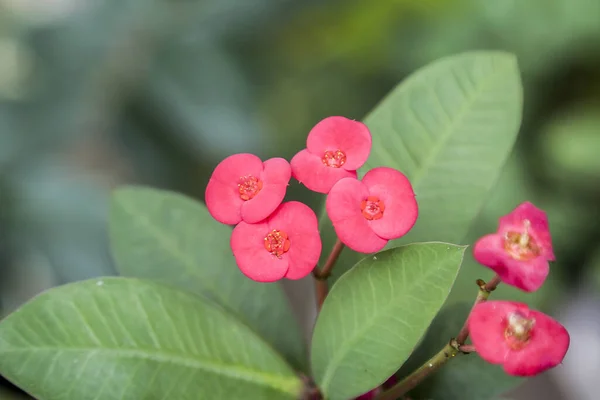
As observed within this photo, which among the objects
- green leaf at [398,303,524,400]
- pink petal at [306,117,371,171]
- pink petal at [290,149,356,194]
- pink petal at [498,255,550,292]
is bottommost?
green leaf at [398,303,524,400]

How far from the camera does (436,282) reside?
49 centimetres

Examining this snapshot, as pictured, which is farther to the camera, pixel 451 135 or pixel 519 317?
pixel 451 135

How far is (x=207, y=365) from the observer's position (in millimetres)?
583

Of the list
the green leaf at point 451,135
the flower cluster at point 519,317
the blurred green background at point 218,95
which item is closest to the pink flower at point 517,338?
the flower cluster at point 519,317

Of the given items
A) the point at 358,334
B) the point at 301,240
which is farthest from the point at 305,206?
the point at 358,334

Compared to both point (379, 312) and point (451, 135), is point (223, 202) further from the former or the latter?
point (451, 135)

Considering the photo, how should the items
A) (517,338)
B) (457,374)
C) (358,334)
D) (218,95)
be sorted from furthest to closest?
1. (218,95)
2. (457,374)
3. (358,334)
4. (517,338)

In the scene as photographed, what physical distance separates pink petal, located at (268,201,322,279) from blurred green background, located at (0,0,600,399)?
1045mm

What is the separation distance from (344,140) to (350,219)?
9cm

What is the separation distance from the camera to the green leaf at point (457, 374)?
0.67 m

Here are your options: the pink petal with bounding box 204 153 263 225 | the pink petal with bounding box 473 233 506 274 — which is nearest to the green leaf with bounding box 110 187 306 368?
the pink petal with bounding box 204 153 263 225

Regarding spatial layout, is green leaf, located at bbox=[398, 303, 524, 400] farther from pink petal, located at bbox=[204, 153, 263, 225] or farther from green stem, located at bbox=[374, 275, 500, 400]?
pink petal, located at bbox=[204, 153, 263, 225]

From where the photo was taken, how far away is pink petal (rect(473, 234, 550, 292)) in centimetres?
48

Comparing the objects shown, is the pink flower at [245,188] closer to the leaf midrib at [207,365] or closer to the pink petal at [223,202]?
the pink petal at [223,202]
